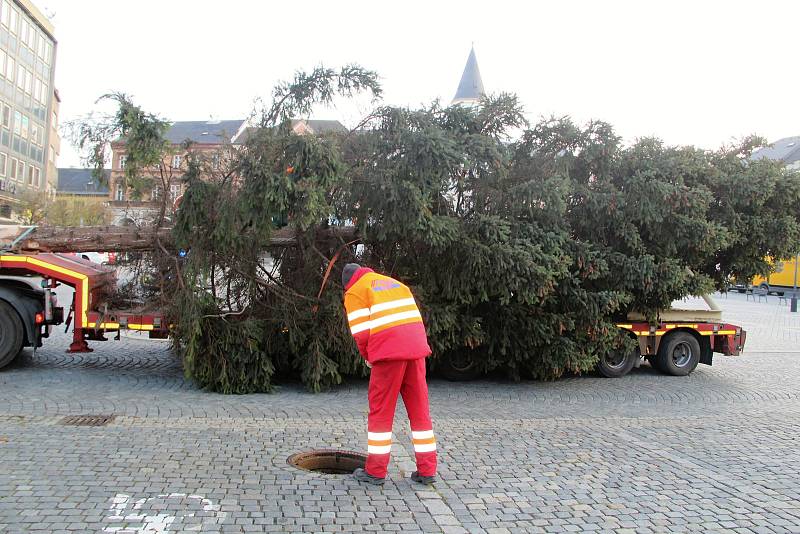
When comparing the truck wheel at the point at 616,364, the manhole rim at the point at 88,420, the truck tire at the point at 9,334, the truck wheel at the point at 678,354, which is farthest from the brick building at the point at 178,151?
the truck wheel at the point at 678,354

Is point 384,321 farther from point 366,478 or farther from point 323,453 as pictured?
point 323,453

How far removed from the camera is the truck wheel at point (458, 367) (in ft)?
31.7

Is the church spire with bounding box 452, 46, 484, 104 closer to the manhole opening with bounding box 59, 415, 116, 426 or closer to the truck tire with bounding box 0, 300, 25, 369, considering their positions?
the truck tire with bounding box 0, 300, 25, 369

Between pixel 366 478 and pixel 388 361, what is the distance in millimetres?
910

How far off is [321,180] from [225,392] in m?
3.07

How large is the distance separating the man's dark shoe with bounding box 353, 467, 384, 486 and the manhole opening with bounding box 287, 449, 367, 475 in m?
0.54

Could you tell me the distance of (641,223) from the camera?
9.18 m

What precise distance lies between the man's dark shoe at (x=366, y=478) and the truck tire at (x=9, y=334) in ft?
21.4

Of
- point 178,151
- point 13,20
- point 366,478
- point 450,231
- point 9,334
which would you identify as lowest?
point 366,478

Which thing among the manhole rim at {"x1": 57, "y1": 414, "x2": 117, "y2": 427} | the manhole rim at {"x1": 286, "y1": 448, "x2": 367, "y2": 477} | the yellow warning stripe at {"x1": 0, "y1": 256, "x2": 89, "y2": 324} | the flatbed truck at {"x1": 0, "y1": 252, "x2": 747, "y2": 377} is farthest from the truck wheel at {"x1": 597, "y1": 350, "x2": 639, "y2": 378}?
the yellow warning stripe at {"x1": 0, "y1": 256, "x2": 89, "y2": 324}

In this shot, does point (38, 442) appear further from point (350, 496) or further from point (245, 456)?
point (350, 496)

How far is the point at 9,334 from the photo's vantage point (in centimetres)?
917

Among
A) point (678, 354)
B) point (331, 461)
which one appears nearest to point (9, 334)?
point (331, 461)

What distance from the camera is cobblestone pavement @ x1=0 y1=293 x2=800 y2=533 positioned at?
4.28 m
